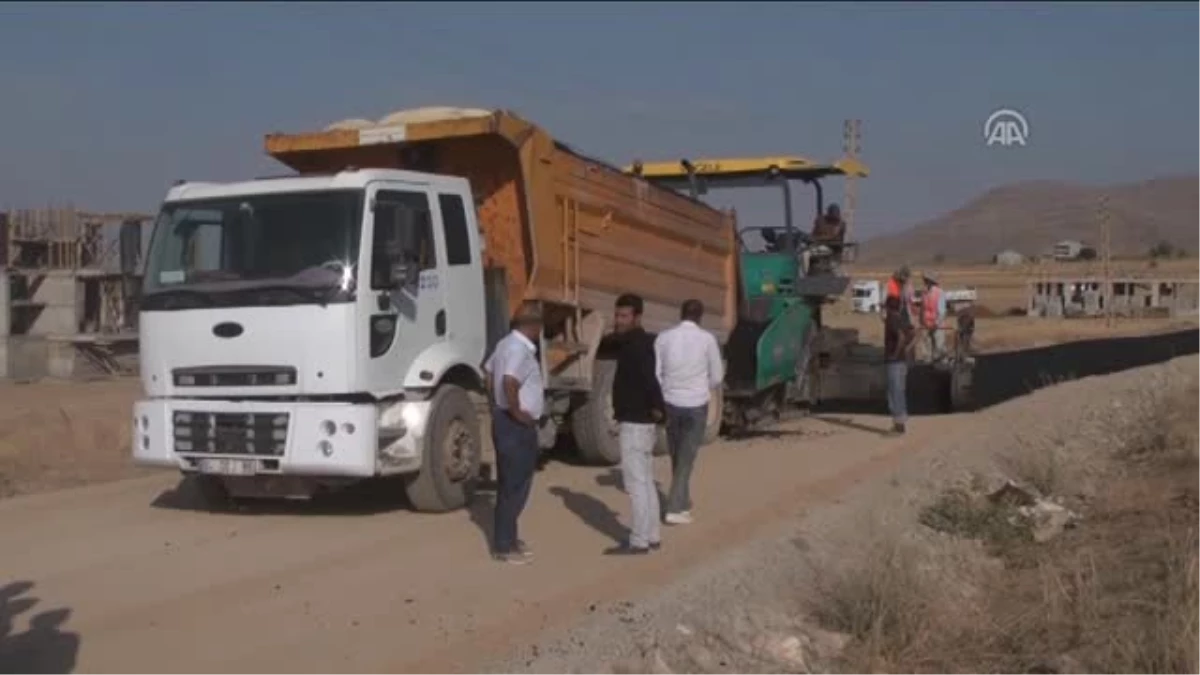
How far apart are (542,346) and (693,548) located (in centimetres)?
335

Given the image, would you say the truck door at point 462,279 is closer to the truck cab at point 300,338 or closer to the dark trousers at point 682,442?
the truck cab at point 300,338

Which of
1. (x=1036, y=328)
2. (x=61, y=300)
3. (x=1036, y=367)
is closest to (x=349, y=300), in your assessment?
(x=61, y=300)

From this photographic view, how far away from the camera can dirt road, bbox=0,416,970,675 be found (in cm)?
750

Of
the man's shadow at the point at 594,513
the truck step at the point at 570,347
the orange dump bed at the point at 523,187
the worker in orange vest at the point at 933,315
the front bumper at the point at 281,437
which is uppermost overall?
the orange dump bed at the point at 523,187

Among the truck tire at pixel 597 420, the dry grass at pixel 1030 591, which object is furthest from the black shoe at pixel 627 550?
the truck tire at pixel 597 420

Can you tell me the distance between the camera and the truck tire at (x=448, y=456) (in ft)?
36.9

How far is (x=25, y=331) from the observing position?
87.6 ft

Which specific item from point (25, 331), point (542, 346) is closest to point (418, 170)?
point (542, 346)

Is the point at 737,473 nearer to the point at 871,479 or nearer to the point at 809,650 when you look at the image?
the point at 871,479

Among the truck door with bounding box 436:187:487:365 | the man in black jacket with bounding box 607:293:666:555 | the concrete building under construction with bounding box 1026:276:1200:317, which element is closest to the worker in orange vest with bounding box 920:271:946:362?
the truck door with bounding box 436:187:487:365

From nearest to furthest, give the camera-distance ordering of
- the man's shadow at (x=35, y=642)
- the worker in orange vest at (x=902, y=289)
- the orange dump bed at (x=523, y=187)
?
the man's shadow at (x=35, y=642), the orange dump bed at (x=523, y=187), the worker in orange vest at (x=902, y=289)

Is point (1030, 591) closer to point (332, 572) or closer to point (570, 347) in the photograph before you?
point (332, 572)

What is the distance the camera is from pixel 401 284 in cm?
1086

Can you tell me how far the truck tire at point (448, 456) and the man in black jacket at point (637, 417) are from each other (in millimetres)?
1971
